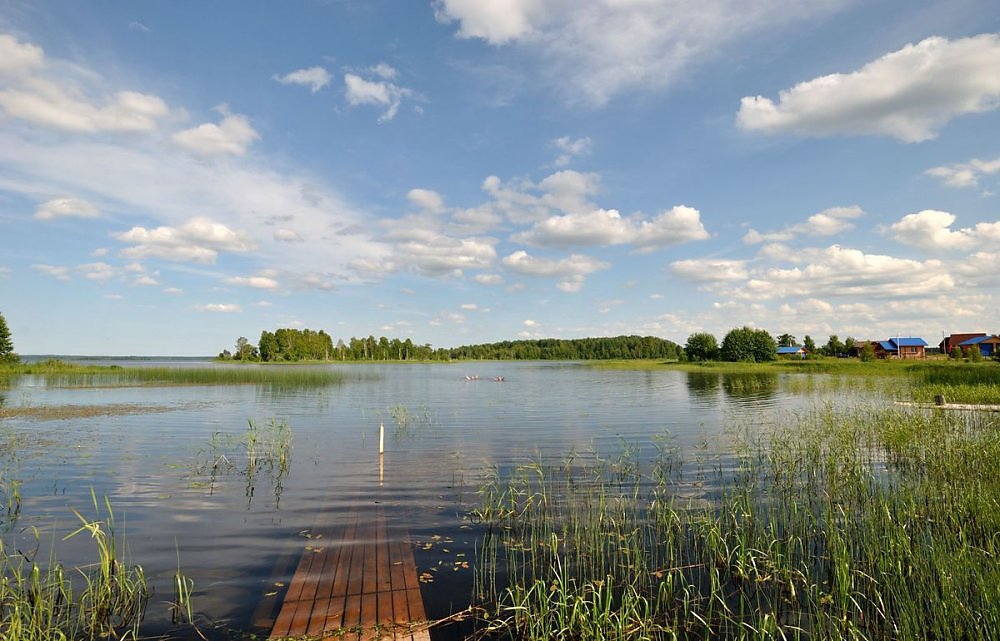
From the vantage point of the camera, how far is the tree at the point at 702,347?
14400cm

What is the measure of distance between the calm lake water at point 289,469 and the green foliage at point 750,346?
3447 inches

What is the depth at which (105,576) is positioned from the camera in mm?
8562

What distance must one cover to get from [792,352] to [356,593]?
164m

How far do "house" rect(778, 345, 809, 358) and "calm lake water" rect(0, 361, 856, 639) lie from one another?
361ft

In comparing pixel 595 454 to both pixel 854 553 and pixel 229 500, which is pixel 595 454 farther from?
pixel 229 500

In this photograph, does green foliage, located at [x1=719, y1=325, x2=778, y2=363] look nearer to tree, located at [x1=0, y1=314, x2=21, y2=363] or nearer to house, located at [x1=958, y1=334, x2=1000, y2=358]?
house, located at [x1=958, y1=334, x2=1000, y2=358]

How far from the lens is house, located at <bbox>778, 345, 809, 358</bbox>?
143000 millimetres

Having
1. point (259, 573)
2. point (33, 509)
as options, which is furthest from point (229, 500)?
point (259, 573)

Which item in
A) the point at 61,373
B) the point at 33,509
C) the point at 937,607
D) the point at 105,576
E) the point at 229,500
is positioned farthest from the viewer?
the point at 61,373

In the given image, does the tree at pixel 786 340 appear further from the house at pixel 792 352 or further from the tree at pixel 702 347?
the tree at pixel 702 347

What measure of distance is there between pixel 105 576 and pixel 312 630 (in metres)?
3.75

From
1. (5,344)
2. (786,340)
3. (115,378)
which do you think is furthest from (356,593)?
(786,340)

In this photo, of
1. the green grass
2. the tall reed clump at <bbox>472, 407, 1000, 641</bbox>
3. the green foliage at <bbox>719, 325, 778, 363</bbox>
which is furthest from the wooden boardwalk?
the green foliage at <bbox>719, 325, 778, 363</bbox>

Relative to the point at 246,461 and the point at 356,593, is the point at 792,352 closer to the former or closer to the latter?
the point at 246,461
